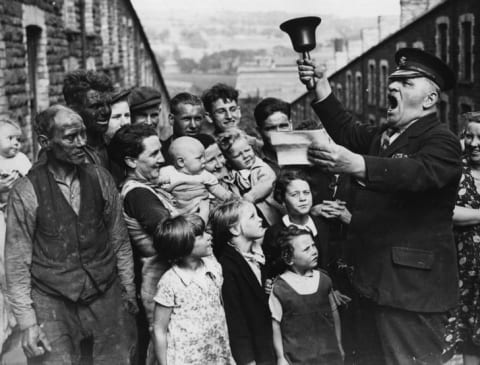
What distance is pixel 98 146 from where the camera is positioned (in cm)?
513

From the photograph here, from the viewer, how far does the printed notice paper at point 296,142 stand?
3.45 m

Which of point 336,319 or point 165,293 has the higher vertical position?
point 165,293

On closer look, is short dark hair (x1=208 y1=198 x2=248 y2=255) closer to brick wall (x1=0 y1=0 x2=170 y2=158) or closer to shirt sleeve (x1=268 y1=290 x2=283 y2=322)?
shirt sleeve (x1=268 y1=290 x2=283 y2=322)

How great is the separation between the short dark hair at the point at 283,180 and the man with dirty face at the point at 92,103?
128 centimetres

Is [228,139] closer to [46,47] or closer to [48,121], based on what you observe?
[48,121]

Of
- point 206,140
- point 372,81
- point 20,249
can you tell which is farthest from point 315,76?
point 372,81

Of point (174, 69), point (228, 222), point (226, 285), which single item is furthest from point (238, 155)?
point (174, 69)

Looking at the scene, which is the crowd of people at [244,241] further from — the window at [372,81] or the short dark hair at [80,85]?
the window at [372,81]

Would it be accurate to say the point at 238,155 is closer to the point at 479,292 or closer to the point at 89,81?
the point at 89,81

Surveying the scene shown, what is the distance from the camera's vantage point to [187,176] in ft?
16.5

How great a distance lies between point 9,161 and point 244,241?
1856mm

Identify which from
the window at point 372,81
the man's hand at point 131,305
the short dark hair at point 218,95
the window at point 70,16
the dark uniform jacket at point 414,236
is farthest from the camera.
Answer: the window at point 372,81

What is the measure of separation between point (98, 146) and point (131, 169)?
1.62 ft

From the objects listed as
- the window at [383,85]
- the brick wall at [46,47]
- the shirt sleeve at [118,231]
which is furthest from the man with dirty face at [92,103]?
the window at [383,85]
